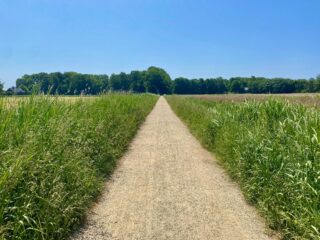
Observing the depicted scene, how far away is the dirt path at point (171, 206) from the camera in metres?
4.97

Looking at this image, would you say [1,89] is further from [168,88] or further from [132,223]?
[168,88]

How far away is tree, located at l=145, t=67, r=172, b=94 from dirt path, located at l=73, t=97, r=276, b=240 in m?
119

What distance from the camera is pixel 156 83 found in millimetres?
141375

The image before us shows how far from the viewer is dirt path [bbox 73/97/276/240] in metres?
4.97

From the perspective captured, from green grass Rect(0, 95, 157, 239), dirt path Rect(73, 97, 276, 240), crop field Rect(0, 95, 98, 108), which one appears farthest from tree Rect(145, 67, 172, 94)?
green grass Rect(0, 95, 157, 239)

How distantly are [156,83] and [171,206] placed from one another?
13645cm

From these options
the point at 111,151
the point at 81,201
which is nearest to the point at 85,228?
the point at 81,201

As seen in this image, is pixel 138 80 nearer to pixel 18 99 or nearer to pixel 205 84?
pixel 205 84

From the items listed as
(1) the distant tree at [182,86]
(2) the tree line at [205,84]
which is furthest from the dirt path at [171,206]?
(1) the distant tree at [182,86]

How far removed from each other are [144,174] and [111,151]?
1.51 m

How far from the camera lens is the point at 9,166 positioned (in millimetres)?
4012

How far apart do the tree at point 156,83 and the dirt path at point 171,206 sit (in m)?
119

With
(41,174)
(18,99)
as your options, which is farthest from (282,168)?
(18,99)

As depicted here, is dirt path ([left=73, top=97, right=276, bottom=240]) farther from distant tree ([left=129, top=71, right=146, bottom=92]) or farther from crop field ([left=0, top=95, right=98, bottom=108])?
distant tree ([left=129, top=71, right=146, bottom=92])
